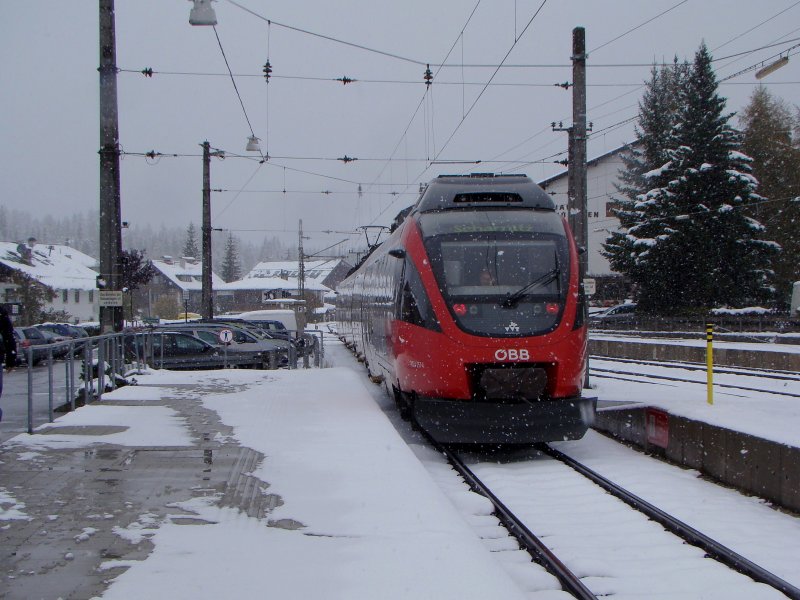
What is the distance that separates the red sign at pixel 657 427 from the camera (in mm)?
10266

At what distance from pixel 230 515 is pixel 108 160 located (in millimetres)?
10107

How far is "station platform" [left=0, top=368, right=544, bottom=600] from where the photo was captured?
449 cm

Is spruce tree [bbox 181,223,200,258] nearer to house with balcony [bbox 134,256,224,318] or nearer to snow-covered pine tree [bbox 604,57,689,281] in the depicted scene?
house with balcony [bbox 134,256,224,318]

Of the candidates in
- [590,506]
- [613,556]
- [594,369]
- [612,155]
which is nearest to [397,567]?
[613,556]

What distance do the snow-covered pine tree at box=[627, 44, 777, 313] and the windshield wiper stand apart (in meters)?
32.9

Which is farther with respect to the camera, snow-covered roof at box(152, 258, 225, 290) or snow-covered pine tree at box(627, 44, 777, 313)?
snow-covered roof at box(152, 258, 225, 290)

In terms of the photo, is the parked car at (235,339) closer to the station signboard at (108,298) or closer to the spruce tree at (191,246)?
the station signboard at (108,298)

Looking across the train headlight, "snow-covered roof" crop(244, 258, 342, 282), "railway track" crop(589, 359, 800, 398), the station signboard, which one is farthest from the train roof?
"snow-covered roof" crop(244, 258, 342, 282)

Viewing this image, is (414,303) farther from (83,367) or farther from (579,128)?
(579,128)

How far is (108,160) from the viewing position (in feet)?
46.8

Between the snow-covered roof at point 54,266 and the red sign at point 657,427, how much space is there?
62940mm

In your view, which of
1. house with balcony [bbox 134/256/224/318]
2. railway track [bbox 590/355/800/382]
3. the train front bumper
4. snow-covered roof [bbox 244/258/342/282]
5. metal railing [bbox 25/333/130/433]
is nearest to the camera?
the train front bumper

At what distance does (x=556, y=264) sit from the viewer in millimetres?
10328

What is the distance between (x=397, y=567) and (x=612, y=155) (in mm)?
66697
